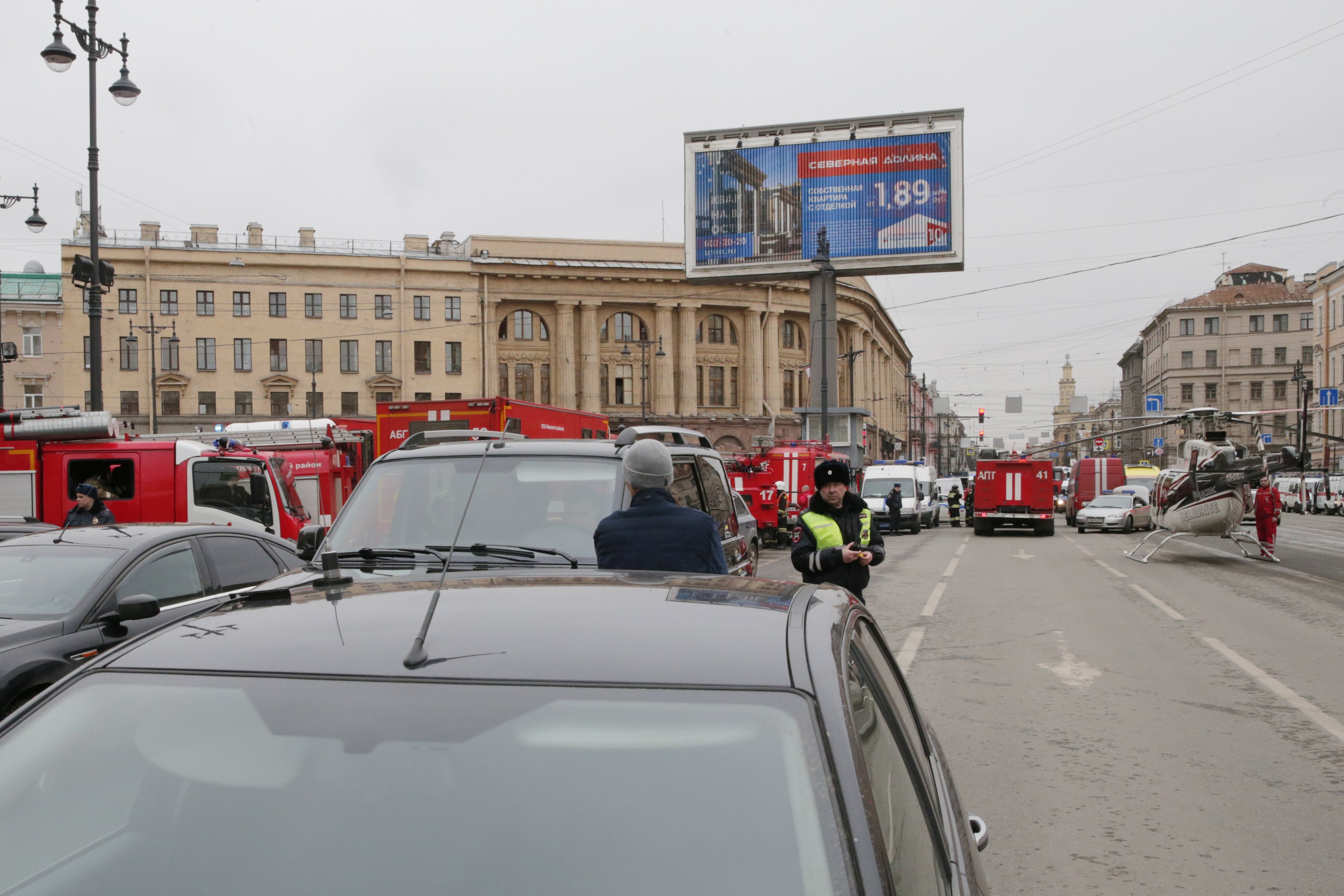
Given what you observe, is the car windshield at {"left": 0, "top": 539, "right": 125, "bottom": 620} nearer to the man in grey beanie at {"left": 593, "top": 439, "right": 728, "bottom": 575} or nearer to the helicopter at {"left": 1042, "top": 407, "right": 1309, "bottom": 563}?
the man in grey beanie at {"left": 593, "top": 439, "right": 728, "bottom": 575}

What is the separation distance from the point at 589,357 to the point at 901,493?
38.0 m

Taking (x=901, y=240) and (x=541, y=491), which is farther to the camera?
(x=901, y=240)

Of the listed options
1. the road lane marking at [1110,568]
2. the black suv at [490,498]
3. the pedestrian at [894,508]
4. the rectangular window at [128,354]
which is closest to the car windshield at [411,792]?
the black suv at [490,498]

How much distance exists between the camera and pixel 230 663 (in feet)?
6.93

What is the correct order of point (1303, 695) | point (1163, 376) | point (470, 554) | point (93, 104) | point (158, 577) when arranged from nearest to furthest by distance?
point (470, 554) < point (158, 577) < point (1303, 695) < point (93, 104) < point (1163, 376)

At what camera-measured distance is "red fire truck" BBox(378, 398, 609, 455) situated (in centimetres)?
1839

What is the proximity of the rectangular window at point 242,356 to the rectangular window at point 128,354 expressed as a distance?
5518mm

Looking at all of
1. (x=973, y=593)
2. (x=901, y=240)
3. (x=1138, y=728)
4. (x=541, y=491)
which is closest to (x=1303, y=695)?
(x=1138, y=728)

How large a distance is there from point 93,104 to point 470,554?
14.6 metres

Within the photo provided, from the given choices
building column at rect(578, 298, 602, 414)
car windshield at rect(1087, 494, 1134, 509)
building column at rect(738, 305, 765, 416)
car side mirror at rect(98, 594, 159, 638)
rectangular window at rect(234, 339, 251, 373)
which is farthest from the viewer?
A: building column at rect(738, 305, 765, 416)

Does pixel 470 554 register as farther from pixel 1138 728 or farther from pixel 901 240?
pixel 901 240

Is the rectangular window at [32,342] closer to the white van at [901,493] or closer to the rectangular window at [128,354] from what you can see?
the rectangular window at [128,354]

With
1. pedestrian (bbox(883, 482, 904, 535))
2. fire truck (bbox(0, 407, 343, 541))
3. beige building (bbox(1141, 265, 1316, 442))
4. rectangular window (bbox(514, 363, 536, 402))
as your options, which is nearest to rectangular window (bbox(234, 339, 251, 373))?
rectangular window (bbox(514, 363, 536, 402))

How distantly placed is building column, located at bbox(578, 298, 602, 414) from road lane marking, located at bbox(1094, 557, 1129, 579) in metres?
52.2
